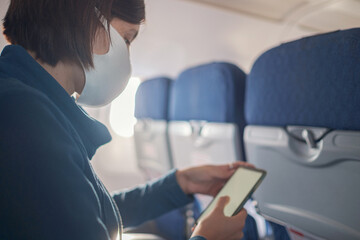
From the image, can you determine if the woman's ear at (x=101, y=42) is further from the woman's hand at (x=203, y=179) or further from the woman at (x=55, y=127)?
the woman's hand at (x=203, y=179)

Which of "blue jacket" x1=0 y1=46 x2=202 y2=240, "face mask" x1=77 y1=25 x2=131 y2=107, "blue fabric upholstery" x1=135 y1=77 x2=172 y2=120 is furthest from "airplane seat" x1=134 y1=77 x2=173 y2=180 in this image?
"blue jacket" x1=0 y1=46 x2=202 y2=240

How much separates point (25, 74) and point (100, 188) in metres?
0.30

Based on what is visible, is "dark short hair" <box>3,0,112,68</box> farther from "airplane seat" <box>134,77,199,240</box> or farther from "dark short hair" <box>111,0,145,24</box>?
"airplane seat" <box>134,77,199,240</box>

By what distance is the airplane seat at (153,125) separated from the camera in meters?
1.84

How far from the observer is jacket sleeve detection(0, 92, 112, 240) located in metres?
0.50

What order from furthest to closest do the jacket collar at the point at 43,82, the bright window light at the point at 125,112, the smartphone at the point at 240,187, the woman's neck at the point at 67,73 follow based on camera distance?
the bright window light at the point at 125,112 < the smartphone at the point at 240,187 < the woman's neck at the point at 67,73 < the jacket collar at the point at 43,82

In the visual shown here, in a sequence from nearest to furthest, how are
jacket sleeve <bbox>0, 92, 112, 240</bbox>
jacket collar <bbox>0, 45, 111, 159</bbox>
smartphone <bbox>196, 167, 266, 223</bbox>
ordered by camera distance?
1. jacket sleeve <bbox>0, 92, 112, 240</bbox>
2. jacket collar <bbox>0, 45, 111, 159</bbox>
3. smartphone <bbox>196, 167, 266, 223</bbox>

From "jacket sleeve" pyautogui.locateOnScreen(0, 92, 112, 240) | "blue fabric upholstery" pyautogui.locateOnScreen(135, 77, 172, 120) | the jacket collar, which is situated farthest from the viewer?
"blue fabric upholstery" pyautogui.locateOnScreen(135, 77, 172, 120)

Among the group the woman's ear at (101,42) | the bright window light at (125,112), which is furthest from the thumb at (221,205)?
the bright window light at (125,112)

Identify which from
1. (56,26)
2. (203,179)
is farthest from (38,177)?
(203,179)

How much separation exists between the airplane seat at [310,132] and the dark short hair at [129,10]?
44cm

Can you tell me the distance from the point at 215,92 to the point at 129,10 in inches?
23.0

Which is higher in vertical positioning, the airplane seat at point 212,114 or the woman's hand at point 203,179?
the airplane seat at point 212,114

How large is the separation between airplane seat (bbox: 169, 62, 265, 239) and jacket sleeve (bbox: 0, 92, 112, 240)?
2.65 ft
